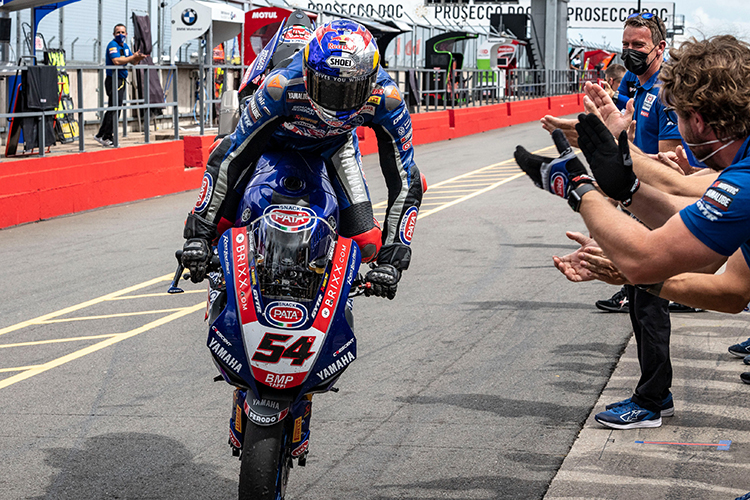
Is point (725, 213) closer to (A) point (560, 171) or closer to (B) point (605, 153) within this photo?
(B) point (605, 153)

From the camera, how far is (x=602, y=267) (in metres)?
3.90

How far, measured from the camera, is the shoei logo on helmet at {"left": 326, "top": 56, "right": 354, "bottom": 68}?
3.73 metres

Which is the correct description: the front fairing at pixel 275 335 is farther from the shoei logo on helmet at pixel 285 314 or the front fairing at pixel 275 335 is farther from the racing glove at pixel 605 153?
the racing glove at pixel 605 153

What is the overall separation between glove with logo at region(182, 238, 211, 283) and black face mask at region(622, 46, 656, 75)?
14.8 ft

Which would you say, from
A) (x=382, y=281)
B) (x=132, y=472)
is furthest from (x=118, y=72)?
(x=382, y=281)

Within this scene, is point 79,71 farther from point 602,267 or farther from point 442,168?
point 602,267

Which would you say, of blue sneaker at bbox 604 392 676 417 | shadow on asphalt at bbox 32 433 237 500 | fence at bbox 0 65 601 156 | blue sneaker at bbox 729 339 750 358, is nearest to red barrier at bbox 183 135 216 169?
fence at bbox 0 65 601 156

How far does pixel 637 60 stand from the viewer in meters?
7.27

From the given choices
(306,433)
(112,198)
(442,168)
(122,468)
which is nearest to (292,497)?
(306,433)

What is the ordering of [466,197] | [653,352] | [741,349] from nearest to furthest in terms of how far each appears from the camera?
[653,352], [741,349], [466,197]

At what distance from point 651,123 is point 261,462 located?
14.3 feet

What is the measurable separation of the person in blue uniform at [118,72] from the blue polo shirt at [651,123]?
411 inches

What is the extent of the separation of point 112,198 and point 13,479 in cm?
1016

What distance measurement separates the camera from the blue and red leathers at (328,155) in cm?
406
